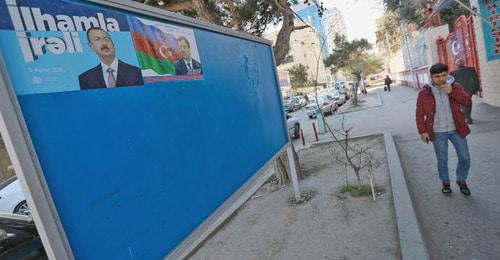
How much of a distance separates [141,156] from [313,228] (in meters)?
2.98

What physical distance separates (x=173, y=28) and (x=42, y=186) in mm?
1613

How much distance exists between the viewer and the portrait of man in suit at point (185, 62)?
2.66 meters

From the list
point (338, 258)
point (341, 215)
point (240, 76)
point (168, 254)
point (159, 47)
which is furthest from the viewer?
point (341, 215)

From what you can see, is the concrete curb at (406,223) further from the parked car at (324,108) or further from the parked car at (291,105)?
the parked car at (291,105)

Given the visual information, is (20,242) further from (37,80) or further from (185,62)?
(37,80)

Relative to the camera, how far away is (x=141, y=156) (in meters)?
2.11

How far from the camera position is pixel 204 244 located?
15.7 ft

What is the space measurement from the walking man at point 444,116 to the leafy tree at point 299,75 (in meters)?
51.3

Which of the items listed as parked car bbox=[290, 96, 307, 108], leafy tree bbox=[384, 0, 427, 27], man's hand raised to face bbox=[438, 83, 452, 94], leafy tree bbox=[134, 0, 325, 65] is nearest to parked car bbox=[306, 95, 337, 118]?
leafy tree bbox=[384, 0, 427, 27]

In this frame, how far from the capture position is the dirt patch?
3.73 meters

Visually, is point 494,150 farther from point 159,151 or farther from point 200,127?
point 159,151

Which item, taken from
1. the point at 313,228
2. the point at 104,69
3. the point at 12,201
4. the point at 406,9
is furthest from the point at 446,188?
the point at 406,9

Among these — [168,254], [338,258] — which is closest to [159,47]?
[168,254]

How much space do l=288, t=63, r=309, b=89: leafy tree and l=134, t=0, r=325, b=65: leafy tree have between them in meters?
47.3
